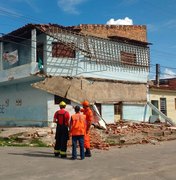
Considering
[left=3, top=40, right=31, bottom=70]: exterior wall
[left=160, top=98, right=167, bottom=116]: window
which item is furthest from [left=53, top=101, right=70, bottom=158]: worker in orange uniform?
[left=160, top=98, right=167, bottom=116]: window

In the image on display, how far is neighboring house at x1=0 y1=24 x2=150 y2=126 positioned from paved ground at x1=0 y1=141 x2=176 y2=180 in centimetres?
1032

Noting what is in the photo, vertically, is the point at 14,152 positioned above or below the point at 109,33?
below

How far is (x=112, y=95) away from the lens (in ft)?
81.7

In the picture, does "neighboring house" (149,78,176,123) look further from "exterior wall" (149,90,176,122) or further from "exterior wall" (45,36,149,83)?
"exterior wall" (45,36,149,83)

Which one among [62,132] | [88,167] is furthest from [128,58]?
[88,167]

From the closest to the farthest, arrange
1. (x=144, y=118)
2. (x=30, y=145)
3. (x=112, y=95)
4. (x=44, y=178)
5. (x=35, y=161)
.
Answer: (x=44, y=178), (x=35, y=161), (x=30, y=145), (x=112, y=95), (x=144, y=118)

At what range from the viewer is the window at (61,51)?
2267 centimetres

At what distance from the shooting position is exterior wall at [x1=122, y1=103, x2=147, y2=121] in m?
25.9

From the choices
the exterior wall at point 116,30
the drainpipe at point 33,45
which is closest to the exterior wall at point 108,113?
the exterior wall at point 116,30

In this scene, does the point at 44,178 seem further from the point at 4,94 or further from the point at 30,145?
the point at 4,94

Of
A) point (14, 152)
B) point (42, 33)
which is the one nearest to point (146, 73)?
point (42, 33)

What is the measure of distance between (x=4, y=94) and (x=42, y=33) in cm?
625

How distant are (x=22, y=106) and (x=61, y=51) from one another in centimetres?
471

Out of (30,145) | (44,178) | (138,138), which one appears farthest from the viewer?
(138,138)
